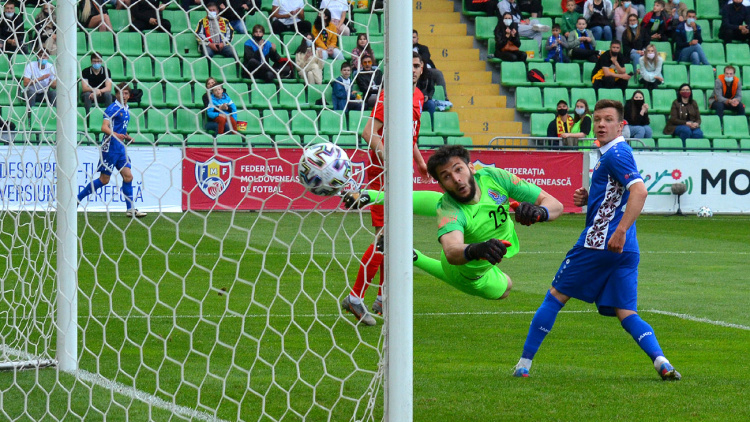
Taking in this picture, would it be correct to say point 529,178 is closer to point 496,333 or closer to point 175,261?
point 175,261

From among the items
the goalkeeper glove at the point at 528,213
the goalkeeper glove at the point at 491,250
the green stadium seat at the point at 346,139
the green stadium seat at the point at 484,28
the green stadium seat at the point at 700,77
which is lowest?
the goalkeeper glove at the point at 491,250

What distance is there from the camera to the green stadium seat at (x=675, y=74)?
21.7 m

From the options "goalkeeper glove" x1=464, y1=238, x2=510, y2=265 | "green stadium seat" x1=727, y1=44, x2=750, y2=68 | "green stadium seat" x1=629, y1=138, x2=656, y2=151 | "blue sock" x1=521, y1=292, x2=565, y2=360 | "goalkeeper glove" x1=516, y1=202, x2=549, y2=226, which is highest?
"green stadium seat" x1=727, y1=44, x2=750, y2=68

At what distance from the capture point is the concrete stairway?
67.8ft

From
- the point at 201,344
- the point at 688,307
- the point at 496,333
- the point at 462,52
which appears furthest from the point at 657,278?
the point at 462,52

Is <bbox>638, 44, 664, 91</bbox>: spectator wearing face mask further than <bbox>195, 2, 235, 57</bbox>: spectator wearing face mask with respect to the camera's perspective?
Yes

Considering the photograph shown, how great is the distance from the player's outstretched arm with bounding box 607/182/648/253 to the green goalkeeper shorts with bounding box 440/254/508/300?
92 centimetres

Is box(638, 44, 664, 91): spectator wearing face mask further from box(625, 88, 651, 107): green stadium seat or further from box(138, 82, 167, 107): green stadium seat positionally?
box(138, 82, 167, 107): green stadium seat

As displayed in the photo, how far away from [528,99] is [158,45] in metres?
16.0

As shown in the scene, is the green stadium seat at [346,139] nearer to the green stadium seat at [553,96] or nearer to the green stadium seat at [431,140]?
the green stadium seat at [431,140]

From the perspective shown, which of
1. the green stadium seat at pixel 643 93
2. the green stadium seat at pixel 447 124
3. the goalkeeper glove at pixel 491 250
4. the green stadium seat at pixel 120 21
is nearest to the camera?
the goalkeeper glove at pixel 491 250

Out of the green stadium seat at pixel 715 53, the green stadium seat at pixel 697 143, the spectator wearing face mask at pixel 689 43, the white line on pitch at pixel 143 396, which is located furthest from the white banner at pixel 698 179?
the white line on pitch at pixel 143 396

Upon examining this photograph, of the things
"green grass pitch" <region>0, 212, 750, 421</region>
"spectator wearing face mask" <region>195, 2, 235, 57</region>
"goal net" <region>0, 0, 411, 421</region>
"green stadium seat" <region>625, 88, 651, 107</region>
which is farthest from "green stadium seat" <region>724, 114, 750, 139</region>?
"spectator wearing face mask" <region>195, 2, 235, 57</region>

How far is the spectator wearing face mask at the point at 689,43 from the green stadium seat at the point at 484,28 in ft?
13.5
